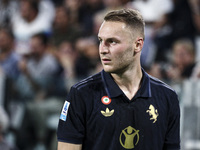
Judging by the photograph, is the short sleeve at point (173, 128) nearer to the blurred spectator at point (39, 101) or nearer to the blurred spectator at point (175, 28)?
the blurred spectator at point (175, 28)

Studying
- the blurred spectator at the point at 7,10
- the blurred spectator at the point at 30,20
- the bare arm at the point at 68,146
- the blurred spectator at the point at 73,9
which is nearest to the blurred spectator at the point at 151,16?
the blurred spectator at the point at 73,9

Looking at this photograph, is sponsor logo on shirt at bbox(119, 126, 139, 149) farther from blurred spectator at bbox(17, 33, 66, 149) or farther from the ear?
blurred spectator at bbox(17, 33, 66, 149)

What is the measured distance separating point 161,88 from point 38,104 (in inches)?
125

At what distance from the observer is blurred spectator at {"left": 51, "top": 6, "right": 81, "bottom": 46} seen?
19.6 ft

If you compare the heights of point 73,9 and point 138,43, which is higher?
point 73,9

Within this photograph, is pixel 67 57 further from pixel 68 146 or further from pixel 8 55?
pixel 68 146

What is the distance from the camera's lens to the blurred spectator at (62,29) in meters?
5.96

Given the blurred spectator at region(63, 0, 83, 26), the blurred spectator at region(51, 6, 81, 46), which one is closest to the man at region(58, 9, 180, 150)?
the blurred spectator at region(51, 6, 81, 46)

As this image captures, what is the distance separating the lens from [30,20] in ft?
21.8

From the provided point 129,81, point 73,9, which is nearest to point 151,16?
point 73,9

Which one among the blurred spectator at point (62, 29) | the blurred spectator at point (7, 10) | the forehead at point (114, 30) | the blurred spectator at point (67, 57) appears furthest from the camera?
the blurred spectator at point (7, 10)

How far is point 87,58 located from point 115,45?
3469mm

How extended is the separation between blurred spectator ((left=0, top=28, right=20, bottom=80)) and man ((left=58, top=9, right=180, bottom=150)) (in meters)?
4.18

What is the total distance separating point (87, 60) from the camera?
5504 millimetres
